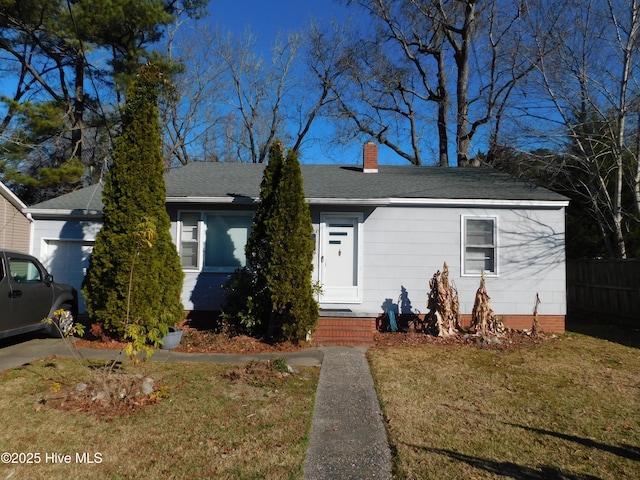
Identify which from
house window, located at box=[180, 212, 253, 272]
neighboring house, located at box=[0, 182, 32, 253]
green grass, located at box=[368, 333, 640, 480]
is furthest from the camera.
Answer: neighboring house, located at box=[0, 182, 32, 253]

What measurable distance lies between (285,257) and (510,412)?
427cm

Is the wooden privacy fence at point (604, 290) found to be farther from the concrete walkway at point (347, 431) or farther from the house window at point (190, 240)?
the house window at point (190, 240)

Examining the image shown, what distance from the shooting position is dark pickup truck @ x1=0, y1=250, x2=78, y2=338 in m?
7.03

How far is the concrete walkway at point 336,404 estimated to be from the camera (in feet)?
11.8

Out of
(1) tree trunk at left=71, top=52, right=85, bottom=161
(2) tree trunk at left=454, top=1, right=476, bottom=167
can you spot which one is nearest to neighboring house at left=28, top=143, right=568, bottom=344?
(2) tree trunk at left=454, top=1, right=476, bottom=167

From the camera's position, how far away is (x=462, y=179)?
11.2 metres

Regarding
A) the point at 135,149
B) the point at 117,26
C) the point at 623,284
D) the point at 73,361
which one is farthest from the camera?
the point at 117,26

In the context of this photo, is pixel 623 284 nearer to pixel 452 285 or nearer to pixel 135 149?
pixel 452 285

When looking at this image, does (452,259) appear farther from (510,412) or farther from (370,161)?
(510,412)

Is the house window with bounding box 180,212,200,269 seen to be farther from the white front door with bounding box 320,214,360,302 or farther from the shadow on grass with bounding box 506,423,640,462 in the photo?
the shadow on grass with bounding box 506,423,640,462

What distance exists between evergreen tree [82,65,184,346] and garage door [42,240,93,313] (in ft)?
11.2

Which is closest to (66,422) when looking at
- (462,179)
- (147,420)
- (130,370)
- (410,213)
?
(147,420)

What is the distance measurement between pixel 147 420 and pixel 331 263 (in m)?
5.85

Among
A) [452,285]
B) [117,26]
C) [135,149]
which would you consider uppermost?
[117,26]
